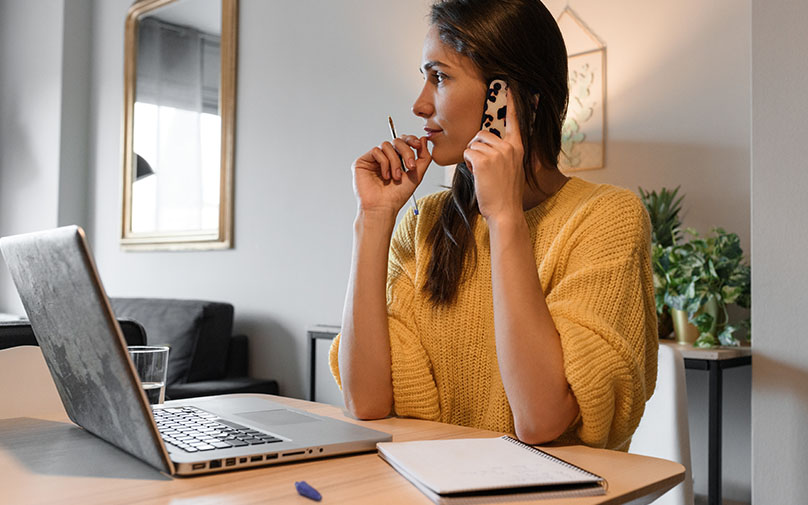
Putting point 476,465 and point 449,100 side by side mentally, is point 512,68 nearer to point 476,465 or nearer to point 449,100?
point 449,100

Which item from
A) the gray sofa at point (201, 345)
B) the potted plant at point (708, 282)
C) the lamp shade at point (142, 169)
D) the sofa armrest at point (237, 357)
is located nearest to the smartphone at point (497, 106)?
the potted plant at point (708, 282)

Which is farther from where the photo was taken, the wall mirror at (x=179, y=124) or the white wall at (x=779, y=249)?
the wall mirror at (x=179, y=124)

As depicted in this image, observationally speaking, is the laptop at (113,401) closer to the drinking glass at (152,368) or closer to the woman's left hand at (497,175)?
the drinking glass at (152,368)

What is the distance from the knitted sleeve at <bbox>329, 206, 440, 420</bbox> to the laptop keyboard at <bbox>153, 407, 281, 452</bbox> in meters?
0.31

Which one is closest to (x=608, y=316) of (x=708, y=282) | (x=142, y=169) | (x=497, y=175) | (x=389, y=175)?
(x=497, y=175)

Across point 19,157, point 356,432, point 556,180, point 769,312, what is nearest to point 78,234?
point 356,432

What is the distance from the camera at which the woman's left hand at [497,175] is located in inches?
40.5

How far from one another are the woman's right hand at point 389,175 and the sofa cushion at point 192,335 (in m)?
2.31

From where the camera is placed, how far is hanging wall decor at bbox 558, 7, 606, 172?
8.41ft

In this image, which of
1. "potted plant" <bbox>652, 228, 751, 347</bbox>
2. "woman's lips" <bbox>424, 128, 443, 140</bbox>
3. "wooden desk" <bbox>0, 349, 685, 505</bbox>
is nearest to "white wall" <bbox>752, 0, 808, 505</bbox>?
"potted plant" <bbox>652, 228, 751, 347</bbox>

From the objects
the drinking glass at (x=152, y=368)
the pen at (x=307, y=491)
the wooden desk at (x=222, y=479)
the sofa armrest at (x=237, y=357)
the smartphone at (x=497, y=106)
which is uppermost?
the smartphone at (x=497, y=106)

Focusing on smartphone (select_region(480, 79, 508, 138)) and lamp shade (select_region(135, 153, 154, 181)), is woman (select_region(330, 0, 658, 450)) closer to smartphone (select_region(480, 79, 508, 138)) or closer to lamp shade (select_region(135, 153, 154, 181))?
smartphone (select_region(480, 79, 508, 138))

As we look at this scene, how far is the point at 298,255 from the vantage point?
138 inches

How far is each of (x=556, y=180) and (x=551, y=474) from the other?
68 centimetres
